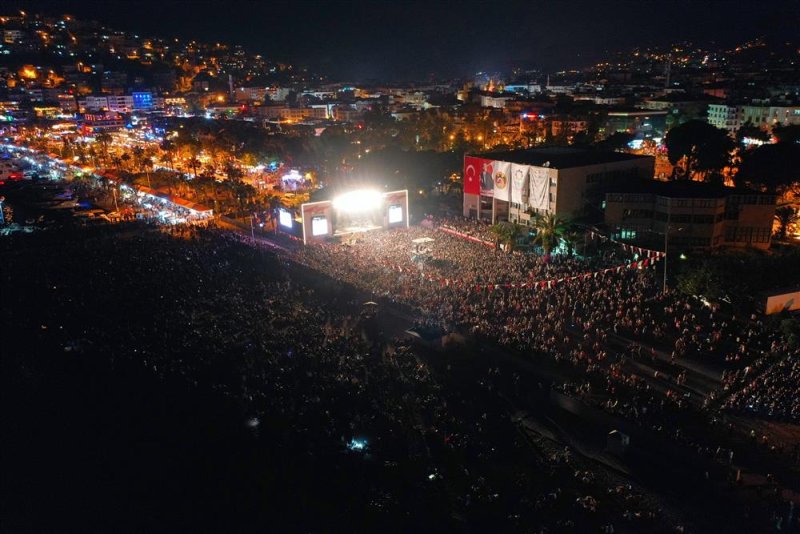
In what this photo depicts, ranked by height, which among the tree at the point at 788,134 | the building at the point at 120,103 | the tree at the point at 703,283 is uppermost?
the building at the point at 120,103

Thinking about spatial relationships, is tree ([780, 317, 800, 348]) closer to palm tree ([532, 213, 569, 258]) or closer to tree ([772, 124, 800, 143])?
palm tree ([532, 213, 569, 258])

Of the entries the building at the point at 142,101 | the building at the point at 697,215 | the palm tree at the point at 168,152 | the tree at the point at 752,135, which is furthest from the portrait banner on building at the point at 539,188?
the building at the point at 142,101

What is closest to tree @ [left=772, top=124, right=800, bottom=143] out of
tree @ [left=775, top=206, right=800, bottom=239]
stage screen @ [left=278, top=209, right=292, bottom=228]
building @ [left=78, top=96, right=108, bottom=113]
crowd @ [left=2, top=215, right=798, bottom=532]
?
tree @ [left=775, top=206, right=800, bottom=239]

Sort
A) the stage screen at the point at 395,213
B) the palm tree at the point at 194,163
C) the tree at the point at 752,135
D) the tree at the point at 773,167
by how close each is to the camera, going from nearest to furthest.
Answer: the tree at the point at 773,167, the stage screen at the point at 395,213, the tree at the point at 752,135, the palm tree at the point at 194,163

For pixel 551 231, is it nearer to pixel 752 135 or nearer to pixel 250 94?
pixel 752 135

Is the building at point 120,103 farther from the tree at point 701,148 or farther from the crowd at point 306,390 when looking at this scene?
the tree at point 701,148

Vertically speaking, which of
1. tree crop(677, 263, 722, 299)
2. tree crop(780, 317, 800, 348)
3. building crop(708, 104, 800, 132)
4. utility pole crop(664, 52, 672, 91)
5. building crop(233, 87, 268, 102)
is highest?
utility pole crop(664, 52, 672, 91)
